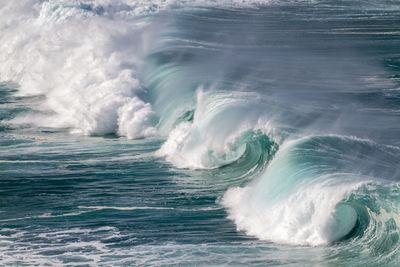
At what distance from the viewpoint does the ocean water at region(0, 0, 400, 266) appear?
994cm

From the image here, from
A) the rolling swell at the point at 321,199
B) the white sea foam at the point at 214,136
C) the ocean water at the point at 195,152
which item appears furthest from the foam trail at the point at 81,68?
the rolling swell at the point at 321,199

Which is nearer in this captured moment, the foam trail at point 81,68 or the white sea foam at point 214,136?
the white sea foam at point 214,136

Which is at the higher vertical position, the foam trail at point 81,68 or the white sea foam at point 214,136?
the foam trail at point 81,68

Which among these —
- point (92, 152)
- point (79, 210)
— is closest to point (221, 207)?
point (79, 210)

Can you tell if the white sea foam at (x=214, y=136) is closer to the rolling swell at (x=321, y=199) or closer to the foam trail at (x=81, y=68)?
the rolling swell at (x=321, y=199)

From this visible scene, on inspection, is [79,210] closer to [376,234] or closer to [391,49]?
[376,234]

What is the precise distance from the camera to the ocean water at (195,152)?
391 inches

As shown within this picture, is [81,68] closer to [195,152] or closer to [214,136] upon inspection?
[214,136]

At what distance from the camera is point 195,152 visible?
14.8m

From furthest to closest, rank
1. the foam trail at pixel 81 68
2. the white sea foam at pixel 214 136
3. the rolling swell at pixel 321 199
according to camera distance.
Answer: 1. the foam trail at pixel 81 68
2. the white sea foam at pixel 214 136
3. the rolling swell at pixel 321 199

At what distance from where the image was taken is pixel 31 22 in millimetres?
37625

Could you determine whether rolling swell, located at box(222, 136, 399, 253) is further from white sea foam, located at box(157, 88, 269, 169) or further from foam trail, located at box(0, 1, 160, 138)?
foam trail, located at box(0, 1, 160, 138)

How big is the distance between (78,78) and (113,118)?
14.8 ft

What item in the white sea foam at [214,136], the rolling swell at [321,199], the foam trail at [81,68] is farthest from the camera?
the foam trail at [81,68]
